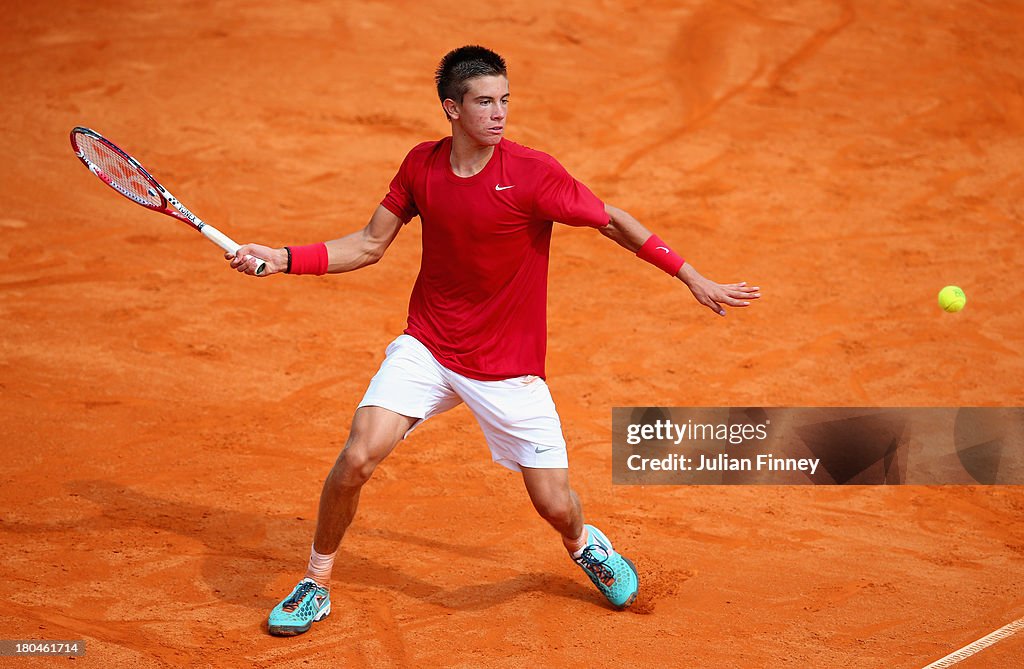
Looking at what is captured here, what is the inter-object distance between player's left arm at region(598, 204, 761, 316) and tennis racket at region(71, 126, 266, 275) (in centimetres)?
198

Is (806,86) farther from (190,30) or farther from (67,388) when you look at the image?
(67,388)

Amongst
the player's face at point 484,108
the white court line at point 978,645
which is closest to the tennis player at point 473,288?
the player's face at point 484,108

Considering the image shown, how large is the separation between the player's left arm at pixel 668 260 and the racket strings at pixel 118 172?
2250mm

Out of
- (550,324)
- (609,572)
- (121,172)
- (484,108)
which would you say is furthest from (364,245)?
(550,324)

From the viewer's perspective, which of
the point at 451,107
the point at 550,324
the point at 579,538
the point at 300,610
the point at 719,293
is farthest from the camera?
the point at 550,324

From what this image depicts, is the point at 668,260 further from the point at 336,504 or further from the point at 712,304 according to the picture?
the point at 336,504

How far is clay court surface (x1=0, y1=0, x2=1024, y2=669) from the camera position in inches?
221

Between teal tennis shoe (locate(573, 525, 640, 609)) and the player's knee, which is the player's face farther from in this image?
teal tennis shoe (locate(573, 525, 640, 609))

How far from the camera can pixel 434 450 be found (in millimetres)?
7434

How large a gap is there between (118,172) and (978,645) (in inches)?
186

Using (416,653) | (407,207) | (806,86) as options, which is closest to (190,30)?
(806,86)

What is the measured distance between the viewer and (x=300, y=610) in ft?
17.5

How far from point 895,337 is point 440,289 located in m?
4.98

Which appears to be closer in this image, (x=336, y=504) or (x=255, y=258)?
(x=255, y=258)
